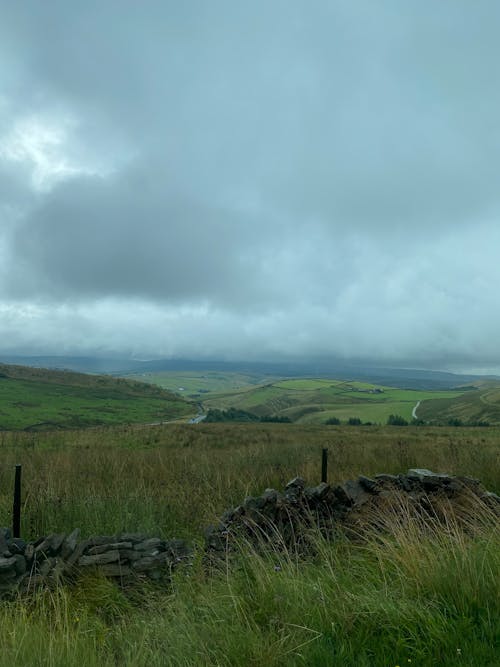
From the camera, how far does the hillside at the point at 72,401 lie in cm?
7188

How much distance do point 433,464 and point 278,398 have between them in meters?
150

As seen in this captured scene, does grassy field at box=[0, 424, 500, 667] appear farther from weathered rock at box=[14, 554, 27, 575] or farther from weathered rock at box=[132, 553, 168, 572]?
weathered rock at box=[14, 554, 27, 575]

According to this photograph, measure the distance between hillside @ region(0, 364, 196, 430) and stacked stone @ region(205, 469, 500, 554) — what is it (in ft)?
201

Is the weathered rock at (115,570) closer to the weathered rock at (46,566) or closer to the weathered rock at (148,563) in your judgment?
the weathered rock at (148,563)

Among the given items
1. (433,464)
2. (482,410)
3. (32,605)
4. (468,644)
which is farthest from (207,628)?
(482,410)

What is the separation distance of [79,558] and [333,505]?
4072mm

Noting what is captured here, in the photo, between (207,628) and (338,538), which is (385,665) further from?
(338,538)

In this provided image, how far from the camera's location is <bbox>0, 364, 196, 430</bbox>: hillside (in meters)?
71.9

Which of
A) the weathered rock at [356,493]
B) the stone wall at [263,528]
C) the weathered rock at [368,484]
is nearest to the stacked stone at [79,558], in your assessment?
the stone wall at [263,528]

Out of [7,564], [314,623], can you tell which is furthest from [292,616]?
[7,564]

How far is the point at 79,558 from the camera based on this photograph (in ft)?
18.6

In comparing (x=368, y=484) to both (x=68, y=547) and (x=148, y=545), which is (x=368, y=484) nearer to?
Result: (x=148, y=545)

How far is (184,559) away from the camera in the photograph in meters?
5.79

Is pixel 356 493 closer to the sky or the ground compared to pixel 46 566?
closer to the sky
